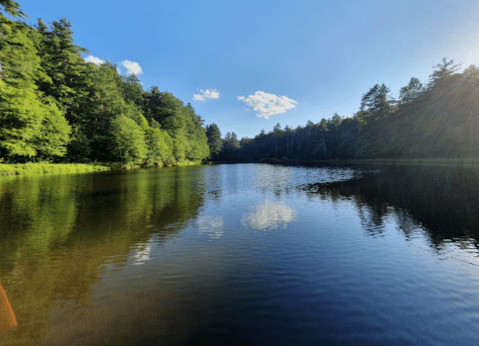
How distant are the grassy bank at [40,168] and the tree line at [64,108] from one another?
2.11 meters

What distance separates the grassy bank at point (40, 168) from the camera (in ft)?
99.7

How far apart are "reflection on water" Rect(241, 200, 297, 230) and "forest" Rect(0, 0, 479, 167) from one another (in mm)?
38304

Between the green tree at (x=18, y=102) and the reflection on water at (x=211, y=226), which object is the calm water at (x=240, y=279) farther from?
the green tree at (x=18, y=102)

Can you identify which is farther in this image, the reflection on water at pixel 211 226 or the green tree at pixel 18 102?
the green tree at pixel 18 102

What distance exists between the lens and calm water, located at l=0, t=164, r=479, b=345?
3.69 metres

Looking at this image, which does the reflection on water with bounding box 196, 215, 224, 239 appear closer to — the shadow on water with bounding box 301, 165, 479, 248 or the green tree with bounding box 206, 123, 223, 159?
the shadow on water with bounding box 301, 165, 479, 248

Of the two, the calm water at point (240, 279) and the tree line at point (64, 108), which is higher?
the tree line at point (64, 108)

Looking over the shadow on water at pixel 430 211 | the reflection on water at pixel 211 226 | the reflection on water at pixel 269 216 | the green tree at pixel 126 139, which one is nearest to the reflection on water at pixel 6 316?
the reflection on water at pixel 211 226

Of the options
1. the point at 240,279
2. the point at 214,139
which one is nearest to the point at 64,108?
the point at 240,279

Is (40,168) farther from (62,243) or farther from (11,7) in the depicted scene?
(62,243)

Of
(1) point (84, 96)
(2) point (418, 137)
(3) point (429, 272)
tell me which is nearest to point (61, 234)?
(3) point (429, 272)

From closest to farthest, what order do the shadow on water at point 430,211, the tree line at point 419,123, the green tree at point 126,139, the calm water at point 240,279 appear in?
1. the calm water at point 240,279
2. the shadow on water at point 430,211
3. the tree line at point 419,123
4. the green tree at point 126,139

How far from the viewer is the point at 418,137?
57844 millimetres

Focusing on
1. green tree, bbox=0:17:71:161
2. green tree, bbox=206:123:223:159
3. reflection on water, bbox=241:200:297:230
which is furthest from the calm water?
green tree, bbox=206:123:223:159
